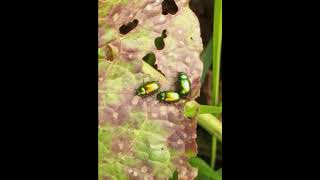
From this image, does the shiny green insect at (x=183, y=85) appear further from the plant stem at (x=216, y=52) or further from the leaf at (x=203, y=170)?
the leaf at (x=203, y=170)

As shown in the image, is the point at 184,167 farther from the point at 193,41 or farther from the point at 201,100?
the point at 193,41

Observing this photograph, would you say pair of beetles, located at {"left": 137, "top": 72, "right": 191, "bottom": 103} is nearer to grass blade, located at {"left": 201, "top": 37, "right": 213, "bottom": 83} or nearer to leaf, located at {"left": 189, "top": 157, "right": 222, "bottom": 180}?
grass blade, located at {"left": 201, "top": 37, "right": 213, "bottom": 83}

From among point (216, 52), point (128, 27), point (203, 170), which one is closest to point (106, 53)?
point (128, 27)

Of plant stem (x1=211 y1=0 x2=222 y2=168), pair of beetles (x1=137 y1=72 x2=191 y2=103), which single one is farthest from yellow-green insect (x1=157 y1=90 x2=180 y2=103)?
plant stem (x1=211 y1=0 x2=222 y2=168)

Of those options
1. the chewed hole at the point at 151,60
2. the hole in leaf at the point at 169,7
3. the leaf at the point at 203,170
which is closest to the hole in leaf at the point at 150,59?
the chewed hole at the point at 151,60

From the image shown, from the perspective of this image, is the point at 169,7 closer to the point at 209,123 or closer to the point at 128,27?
the point at 128,27

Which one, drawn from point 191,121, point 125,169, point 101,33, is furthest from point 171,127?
point 101,33

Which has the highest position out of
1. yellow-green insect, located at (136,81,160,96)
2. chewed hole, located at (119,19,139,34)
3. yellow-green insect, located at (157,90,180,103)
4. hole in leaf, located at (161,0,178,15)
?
hole in leaf, located at (161,0,178,15)
